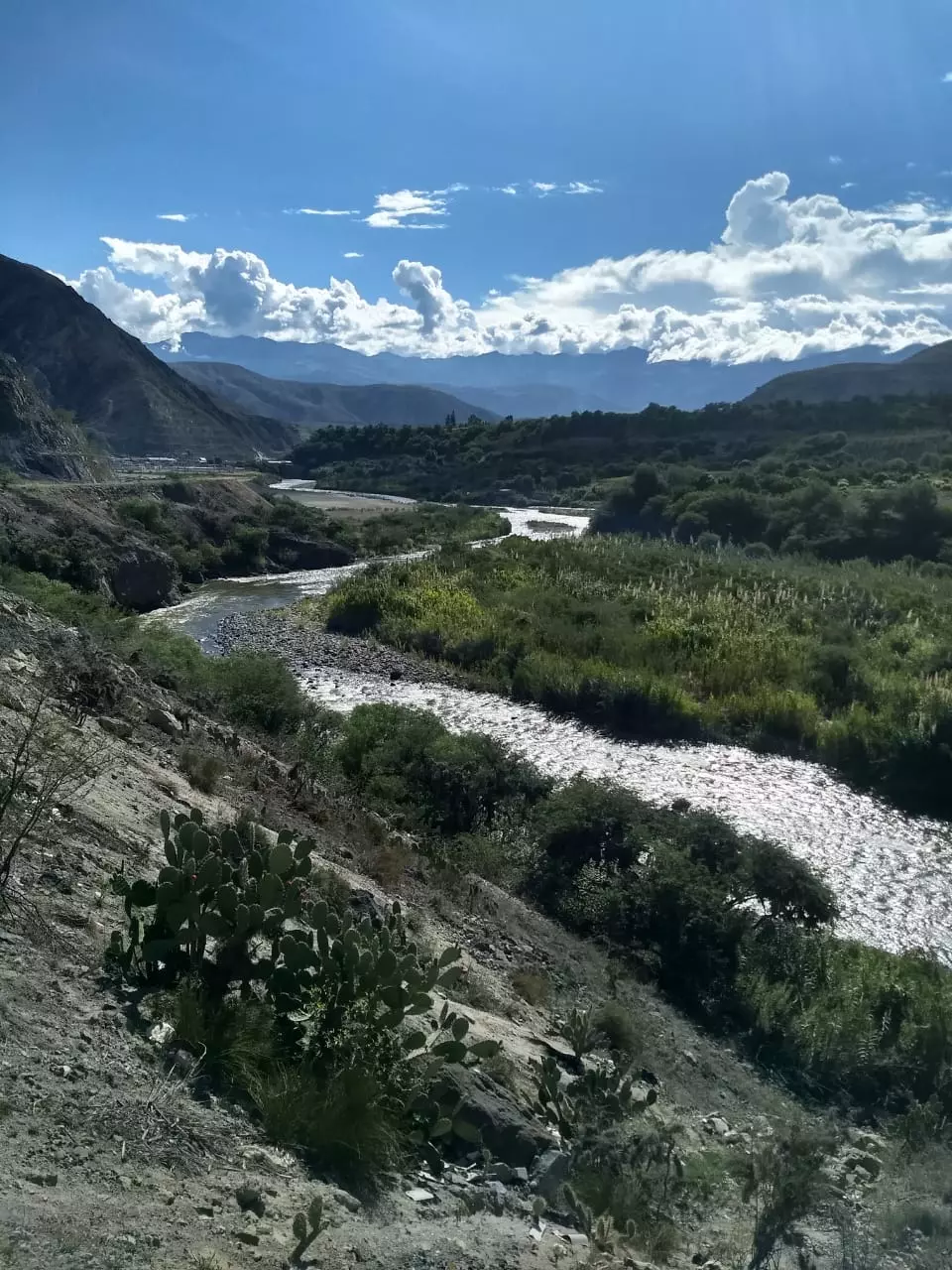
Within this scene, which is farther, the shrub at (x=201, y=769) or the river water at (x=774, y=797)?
the river water at (x=774, y=797)

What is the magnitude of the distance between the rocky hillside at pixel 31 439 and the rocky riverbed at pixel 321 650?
698 inches

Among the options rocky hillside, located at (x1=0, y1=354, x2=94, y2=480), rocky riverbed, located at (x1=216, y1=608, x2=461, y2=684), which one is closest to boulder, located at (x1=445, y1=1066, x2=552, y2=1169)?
rocky riverbed, located at (x1=216, y1=608, x2=461, y2=684)

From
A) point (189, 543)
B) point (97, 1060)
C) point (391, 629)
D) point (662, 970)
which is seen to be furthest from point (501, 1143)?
point (189, 543)

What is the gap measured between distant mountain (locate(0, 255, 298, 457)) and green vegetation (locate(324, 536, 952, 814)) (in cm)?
7771

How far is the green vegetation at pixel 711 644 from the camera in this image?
19.3 meters

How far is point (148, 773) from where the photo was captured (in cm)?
955

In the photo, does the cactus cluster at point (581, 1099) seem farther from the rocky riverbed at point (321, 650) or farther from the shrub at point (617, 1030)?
the rocky riverbed at point (321, 650)

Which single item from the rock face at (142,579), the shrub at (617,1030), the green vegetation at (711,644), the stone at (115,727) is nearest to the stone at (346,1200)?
the shrub at (617,1030)

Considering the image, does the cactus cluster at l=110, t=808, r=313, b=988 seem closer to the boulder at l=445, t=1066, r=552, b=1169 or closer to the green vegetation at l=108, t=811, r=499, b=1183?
the green vegetation at l=108, t=811, r=499, b=1183

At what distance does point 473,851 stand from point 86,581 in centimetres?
1996

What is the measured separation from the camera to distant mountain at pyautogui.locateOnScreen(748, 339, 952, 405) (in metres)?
136

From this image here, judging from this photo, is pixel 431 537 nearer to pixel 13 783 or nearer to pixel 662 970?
pixel 662 970

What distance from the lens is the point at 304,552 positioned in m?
45.4

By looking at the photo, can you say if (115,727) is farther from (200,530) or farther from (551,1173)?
(200,530)
